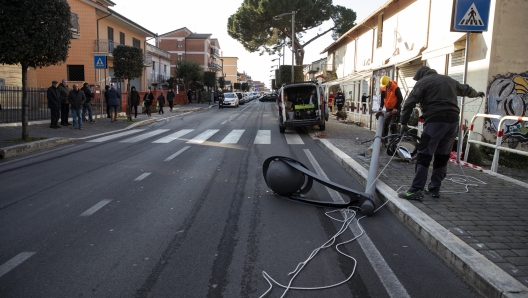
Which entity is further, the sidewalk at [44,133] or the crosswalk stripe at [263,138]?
the crosswalk stripe at [263,138]

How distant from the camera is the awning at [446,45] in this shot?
12.1 m

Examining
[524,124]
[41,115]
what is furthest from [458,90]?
[41,115]

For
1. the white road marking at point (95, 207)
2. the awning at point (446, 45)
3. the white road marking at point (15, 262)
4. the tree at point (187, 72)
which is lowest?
the white road marking at point (15, 262)

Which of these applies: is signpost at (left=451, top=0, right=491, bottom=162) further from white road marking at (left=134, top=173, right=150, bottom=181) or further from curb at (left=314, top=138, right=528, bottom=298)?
white road marking at (left=134, top=173, right=150, bottom=181)

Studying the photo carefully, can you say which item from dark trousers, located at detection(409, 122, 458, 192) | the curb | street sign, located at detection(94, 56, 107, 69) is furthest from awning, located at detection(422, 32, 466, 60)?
street sign, located at detection(94, 56, 107, 69)

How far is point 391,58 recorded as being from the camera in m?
→ 19.8

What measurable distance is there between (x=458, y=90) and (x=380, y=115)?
1.14 m

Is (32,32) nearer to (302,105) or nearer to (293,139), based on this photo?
(293,139)

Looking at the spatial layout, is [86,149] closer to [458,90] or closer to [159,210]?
[159,210]

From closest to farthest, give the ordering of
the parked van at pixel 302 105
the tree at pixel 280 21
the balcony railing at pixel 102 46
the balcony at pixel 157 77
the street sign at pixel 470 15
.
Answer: the street sign at pixel 470 15
the parked van at pixel 302 105
the balcony railing at pixel 102 46
the tree at pixel 280 21
the balcony at pixel 157 77

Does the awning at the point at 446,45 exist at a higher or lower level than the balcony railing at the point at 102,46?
lower

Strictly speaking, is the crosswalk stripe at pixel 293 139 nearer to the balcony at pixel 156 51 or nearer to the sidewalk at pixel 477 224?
the sidewalk at pixel 477 224

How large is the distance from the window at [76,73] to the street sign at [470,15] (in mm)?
32927

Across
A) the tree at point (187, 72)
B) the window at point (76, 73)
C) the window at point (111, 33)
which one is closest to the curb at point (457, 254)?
the window at point (76, 73)
